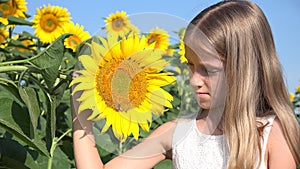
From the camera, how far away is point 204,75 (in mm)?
1108

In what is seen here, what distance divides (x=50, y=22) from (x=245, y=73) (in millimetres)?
1807

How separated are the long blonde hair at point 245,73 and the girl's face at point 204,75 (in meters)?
0.09

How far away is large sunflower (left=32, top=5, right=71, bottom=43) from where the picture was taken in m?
2.86

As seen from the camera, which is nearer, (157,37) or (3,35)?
(157,37)

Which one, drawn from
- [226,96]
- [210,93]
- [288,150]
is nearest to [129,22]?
[210,93]

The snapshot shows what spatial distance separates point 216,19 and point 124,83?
1.26 feet

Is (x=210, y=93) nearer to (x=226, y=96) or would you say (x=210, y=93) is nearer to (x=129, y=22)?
(x=226, y=96)


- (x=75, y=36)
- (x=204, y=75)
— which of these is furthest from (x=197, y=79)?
(x=75, y=36)

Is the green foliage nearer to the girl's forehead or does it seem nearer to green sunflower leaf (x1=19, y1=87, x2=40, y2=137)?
green sunflower leaf (x1=19, y1=87, x2=40, y2=137)

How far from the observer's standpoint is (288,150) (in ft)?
4.10

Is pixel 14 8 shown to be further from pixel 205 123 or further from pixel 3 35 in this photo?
pixel 205 123

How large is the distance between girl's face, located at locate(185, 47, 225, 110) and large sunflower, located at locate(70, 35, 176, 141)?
5cm

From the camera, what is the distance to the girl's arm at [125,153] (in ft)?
3.84

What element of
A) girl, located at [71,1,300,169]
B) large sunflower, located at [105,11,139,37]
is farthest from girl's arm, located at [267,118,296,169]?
large sunflower, located at [105,11,139,37]
